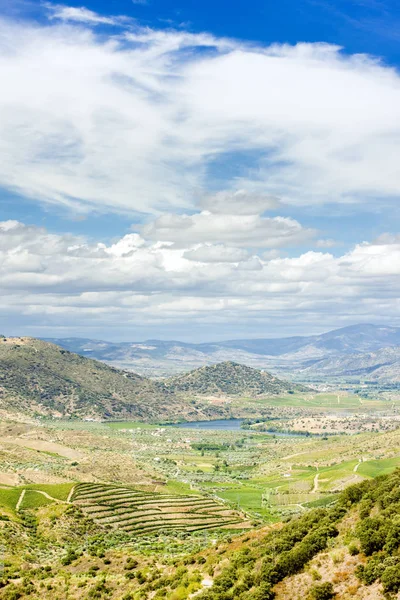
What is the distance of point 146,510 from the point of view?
381 feet

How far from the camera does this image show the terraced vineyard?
10638 centimetres

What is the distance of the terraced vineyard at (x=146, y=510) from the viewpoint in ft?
349

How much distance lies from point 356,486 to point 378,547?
17.9 m

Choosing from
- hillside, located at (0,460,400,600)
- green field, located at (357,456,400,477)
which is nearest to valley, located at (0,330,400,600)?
hillside, located at (0,460,400,600)

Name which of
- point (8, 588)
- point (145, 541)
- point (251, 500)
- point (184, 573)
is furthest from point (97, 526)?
point (251, 500)

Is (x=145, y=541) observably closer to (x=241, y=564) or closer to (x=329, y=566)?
(x=241, y=564)

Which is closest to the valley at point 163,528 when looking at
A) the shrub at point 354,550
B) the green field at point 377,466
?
the shrub at point 354,550

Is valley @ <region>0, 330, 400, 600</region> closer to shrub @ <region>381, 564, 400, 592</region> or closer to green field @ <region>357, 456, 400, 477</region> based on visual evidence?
shrub @ <region>381, 564, 400, 592</region>

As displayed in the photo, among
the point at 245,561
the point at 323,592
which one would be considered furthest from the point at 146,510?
the point at 323,592

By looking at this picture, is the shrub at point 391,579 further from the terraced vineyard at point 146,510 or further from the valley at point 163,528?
the terraced vineyard at point 146,510

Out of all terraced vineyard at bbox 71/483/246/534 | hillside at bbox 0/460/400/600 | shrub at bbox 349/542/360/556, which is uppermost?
shrub at bbox 349/542/360/556

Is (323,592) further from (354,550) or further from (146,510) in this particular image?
(146,510)

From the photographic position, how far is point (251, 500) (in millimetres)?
151625

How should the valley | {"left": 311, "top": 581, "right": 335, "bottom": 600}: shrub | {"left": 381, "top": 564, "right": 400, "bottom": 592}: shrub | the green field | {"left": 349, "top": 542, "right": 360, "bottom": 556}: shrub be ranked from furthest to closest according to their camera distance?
the green field, the valley, {"left": 349, "top": 542, "right": 360, "bottom": 556}: shrub, {"left": 311, "top": 581, "right": 335, "bottom": 600}: shrub, {"left": 381, "top": 564, "right": 400, "bottom": 592}: shrub
